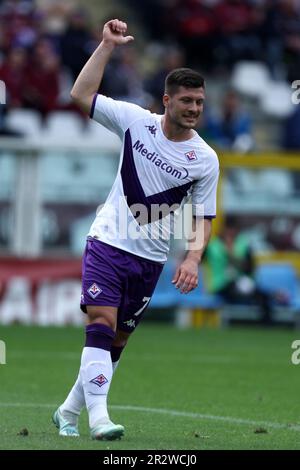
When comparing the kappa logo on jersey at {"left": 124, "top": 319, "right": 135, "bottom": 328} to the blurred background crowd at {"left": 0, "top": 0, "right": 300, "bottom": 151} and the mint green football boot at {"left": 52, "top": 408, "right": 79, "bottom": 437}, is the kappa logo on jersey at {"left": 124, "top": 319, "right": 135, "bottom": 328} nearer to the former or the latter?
the mint green football boot at {"left": 52, "top": 408, "right": 79, "bottom": 437}

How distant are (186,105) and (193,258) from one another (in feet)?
3.19

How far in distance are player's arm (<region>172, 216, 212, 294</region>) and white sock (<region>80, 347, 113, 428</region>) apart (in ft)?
2.12

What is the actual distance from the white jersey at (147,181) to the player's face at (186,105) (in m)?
0.22

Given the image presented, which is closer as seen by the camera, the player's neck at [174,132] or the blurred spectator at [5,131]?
the player's neck at [174,132]

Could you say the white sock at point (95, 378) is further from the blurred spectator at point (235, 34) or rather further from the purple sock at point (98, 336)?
Answer: the blurred spectator at point (235, 34)

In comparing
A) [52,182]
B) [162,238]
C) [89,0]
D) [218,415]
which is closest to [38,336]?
[52,182]

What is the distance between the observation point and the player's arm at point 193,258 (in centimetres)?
827

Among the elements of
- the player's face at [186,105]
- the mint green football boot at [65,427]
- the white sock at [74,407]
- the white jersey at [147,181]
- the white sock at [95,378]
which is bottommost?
the mint green football boot at [65,427]

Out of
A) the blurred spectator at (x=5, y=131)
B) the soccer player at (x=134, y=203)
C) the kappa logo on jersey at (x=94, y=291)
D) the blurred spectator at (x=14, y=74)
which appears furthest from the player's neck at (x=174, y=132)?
the blurred spectator at (x=14, y=74)

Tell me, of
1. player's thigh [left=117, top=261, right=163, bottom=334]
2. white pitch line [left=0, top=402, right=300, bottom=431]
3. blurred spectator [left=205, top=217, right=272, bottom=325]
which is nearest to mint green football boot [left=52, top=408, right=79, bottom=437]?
player's thigh [left=117, top=261, right=163, bottom=334]

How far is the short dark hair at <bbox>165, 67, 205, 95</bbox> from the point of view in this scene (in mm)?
8398

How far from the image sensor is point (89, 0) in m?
28.0

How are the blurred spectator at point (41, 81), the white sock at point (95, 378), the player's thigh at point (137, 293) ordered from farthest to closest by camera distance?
the blurred spectator at point (41, 81) → the player's thigh at point (137, 293) → the white sock at point (95, 378)

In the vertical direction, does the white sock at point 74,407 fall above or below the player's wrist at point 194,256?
below
